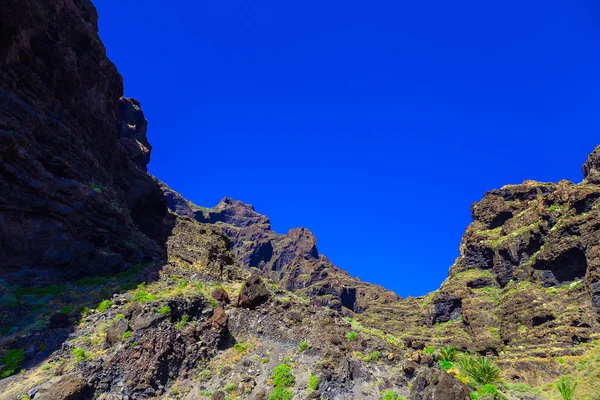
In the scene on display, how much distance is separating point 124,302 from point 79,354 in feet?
18.7

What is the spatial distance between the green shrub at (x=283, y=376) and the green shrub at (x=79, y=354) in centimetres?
949

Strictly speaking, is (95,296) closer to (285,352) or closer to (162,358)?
(162,358)

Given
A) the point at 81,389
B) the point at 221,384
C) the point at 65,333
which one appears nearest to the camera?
the point at 81,389

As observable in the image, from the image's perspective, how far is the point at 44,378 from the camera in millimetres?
17844

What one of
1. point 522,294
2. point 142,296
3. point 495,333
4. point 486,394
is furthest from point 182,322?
point 522,294

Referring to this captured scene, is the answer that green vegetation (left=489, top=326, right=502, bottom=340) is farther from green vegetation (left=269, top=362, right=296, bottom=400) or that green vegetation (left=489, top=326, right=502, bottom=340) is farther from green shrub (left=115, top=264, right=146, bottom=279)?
green shrub (left=115, top=264, right=146, bottom=279)

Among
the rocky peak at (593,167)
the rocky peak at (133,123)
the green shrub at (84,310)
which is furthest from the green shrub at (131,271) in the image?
the rocky peak at (593,167)

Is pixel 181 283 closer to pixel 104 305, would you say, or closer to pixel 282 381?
pixel 104 305

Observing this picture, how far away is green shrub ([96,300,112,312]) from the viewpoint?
23.9m

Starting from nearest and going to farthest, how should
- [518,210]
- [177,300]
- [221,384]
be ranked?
[221,384] < [177,300] < [518,210]

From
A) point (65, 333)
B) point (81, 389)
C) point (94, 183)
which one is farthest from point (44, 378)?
point (94, 183)

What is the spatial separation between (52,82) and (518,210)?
410ft

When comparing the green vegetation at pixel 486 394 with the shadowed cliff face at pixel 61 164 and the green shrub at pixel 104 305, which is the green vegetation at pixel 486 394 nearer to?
the green shrub at pixel 104 305

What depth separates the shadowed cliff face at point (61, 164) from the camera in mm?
28812
